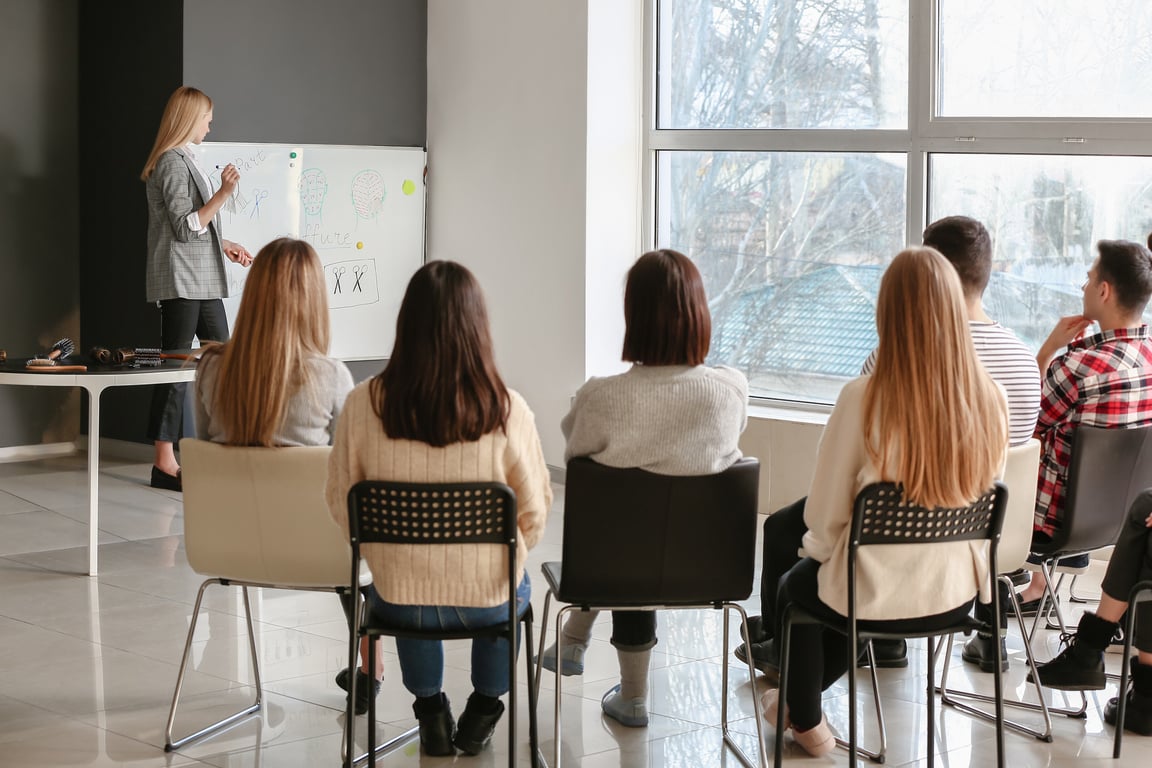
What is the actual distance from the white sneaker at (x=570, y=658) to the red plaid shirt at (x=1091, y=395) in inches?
50.3

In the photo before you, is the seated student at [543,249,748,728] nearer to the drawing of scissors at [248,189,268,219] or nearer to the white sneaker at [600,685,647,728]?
the white sneaker at [600,685,647,728]

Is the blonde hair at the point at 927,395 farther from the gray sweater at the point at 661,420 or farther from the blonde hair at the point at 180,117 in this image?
the blonde hair at the point at 180,117

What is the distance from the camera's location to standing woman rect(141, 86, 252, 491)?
18.7ft

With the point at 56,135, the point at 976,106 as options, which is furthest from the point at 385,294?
the point at 976,106

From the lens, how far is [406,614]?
271 centimetres

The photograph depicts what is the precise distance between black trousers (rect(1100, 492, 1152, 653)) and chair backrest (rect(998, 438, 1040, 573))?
27 centimetres

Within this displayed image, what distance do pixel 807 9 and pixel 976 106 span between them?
98 centimetres

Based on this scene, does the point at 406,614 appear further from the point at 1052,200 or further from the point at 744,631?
the point at 1052,200

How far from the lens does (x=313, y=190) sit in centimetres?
665

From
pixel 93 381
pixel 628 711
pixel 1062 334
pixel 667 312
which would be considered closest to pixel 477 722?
pixel 628 711

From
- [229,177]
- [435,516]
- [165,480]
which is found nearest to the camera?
[435,516]

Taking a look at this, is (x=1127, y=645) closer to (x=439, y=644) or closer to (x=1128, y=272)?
(x=1128, y=272)

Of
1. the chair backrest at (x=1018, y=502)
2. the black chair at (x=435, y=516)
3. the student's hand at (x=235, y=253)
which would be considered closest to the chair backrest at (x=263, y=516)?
the black chair at (x=435, y=516)

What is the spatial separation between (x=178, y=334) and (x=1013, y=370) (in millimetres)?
3950
